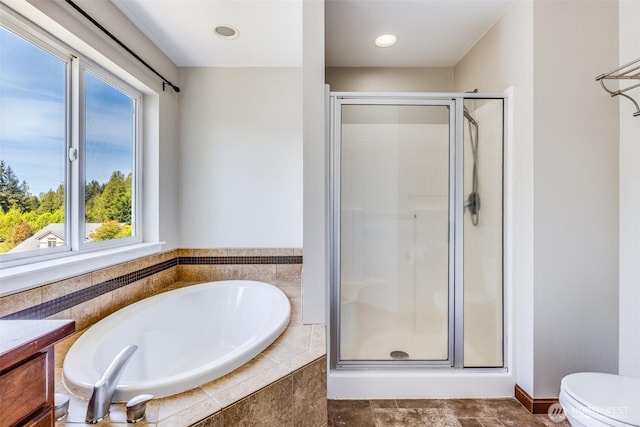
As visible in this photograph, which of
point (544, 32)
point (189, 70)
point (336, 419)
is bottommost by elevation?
point (336, 419)

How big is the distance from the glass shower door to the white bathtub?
582 millimetres

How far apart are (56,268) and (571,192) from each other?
276 cm

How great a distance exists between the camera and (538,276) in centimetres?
169

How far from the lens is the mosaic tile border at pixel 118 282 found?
134 cm

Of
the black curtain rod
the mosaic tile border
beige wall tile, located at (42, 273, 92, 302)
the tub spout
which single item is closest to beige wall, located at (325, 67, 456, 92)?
the black curtain rod

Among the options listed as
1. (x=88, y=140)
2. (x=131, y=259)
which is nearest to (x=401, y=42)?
(x=88, y=140)

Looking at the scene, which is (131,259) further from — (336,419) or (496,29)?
(496,29)

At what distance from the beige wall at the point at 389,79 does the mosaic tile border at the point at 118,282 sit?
1709mm

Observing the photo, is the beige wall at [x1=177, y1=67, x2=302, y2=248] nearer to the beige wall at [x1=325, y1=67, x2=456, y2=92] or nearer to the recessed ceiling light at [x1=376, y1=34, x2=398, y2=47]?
the beige wall at [x1=325, y1=67, x2=456, y2=92]

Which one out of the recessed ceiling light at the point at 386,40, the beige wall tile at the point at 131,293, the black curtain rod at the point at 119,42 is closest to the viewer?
the black curtain rod at the point at 119,42

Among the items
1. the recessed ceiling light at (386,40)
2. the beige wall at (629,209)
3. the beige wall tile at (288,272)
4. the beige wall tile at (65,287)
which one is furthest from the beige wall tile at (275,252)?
the beige wall at (629,209)

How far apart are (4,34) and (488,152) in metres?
2.67

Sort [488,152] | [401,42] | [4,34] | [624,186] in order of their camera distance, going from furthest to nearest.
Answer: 1. [401,42]
2. [488,152]
3. [624,186]
4. [4,34]

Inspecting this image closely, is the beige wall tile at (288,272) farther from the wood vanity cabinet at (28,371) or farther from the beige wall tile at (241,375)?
the wood vanity cabinet at (28,371)
